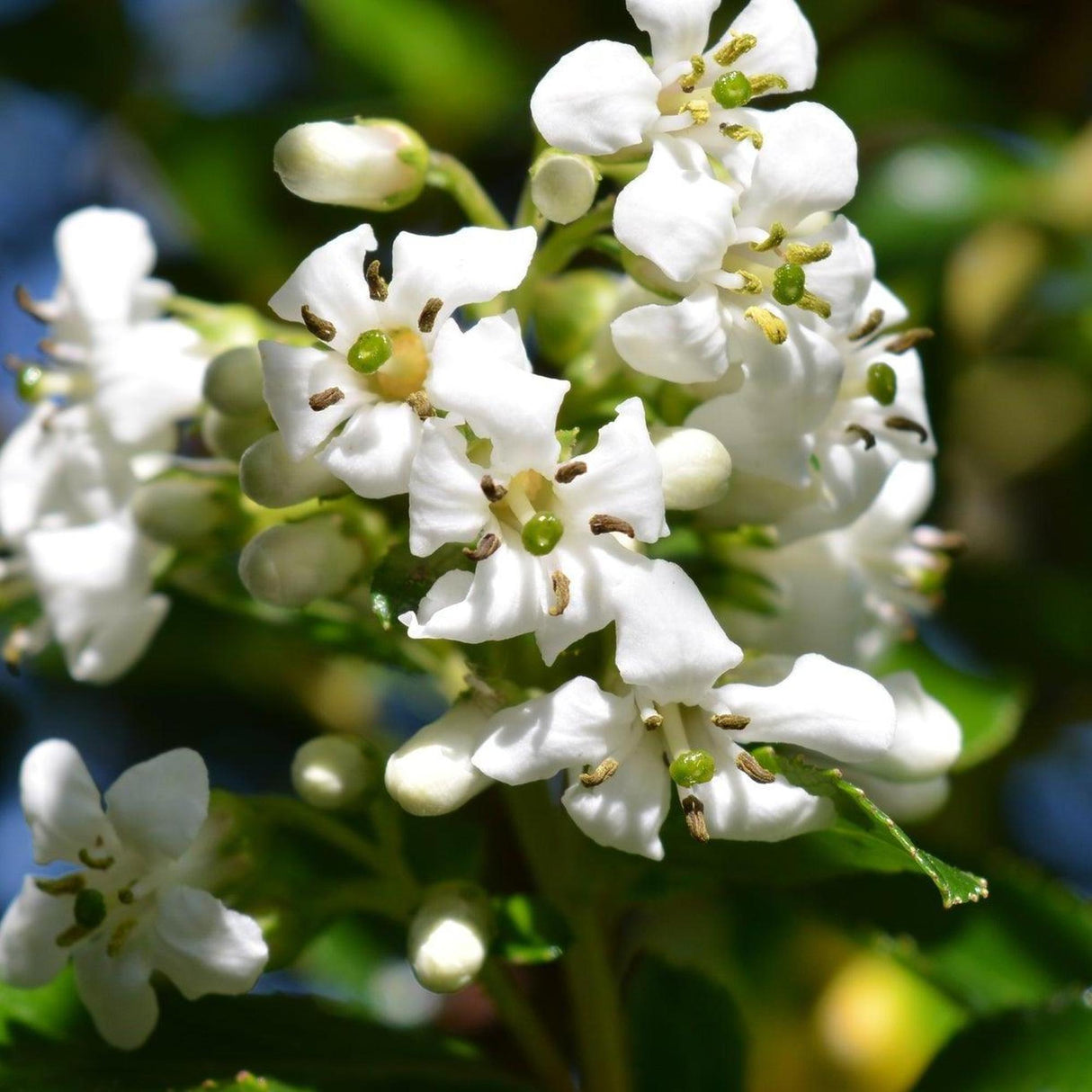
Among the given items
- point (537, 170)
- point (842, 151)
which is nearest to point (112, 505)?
point (537, 170)

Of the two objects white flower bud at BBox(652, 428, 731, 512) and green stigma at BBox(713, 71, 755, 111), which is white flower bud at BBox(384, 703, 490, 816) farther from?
green stigma at BBox(713, 71, 755, 111)

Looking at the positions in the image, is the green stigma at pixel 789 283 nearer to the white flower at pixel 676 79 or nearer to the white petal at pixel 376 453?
the white flower at pixel 676 79

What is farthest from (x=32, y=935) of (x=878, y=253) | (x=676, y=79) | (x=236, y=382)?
(x=878, y=253)

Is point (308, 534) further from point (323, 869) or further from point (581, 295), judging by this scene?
point (323, 869)

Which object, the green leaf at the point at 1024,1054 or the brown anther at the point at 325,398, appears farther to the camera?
the green leaf at the point at 1024,1054

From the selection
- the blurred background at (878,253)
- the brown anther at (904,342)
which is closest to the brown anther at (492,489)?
the brown anther at (904,342)

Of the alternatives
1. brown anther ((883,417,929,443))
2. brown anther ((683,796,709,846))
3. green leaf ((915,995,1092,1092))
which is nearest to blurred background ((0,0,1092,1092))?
green leaf ((915,995,1092,1092))
